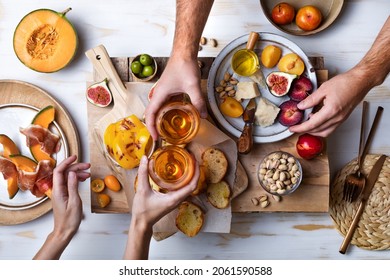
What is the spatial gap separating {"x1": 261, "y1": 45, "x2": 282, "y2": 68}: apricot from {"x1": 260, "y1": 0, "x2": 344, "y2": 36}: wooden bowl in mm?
150

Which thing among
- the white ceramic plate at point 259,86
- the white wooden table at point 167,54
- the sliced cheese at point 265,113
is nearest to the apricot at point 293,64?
the white ceramic plate at point 259,86

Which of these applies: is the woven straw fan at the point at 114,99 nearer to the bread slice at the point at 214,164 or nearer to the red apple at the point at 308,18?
the bread slice at the point at 214,164

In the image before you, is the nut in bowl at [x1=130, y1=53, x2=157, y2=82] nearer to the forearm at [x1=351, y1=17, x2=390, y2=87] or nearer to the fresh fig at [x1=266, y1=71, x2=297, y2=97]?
the fresh fig at [x1=266, y1=71, x2=297, y2=97]

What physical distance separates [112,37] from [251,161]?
2.36ft

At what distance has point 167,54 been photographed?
1.86 meters

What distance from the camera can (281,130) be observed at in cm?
168

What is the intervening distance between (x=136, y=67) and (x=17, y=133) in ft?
1.79

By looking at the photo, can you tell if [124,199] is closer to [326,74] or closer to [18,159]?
[18,159]

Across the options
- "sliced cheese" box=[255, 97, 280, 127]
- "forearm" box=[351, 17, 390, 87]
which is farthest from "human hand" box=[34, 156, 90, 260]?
"forearm" box=[351, 17, 390, 87]

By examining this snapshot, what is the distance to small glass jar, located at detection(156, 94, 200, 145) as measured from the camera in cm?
153

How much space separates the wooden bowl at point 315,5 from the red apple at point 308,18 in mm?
24

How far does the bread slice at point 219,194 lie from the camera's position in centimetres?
167

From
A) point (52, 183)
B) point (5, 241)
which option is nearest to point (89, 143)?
point (52, 183)

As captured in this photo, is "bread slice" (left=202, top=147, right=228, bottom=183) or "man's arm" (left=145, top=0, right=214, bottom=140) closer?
"man's arm" (left=145, top=0, right=214, bottom=140)
